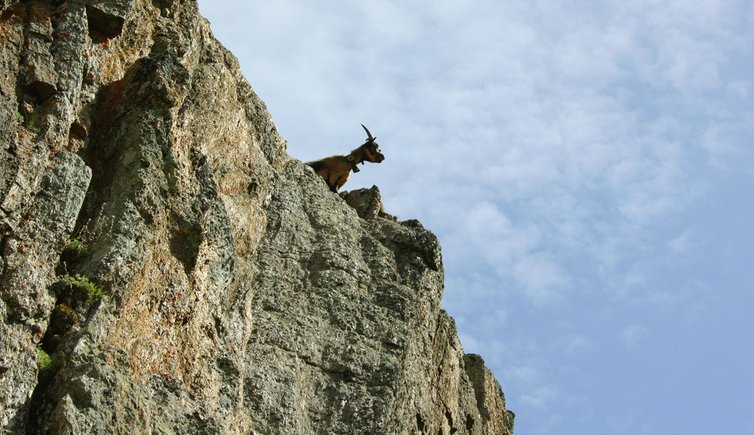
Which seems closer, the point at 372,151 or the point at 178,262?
the point at 178,262

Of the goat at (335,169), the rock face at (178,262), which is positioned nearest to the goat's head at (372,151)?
the goat at (335,169)

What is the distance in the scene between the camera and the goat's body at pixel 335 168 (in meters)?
26.3

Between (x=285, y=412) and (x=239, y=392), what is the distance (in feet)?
4.57

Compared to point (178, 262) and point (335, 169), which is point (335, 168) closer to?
point (335, 169)

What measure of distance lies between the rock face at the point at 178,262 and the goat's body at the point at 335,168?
394cm

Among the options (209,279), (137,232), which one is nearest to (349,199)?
(209,279)

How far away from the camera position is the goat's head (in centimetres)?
2944

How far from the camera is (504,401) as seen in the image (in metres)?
27.4

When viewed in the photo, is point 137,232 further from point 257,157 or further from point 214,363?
point 257,157

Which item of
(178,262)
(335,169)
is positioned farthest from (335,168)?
(178,262)

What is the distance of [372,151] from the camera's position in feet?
97.1

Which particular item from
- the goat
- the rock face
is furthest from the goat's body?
the rock face

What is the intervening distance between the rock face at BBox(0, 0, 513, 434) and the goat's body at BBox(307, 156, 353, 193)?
3.94m

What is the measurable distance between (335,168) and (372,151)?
3206 mm
